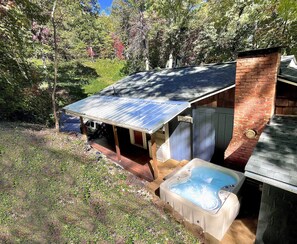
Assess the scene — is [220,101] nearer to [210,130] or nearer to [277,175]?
[210,130]

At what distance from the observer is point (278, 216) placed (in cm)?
397

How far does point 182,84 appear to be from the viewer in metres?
8.17

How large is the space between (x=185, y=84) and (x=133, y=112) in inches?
111

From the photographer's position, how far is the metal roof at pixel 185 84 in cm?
676

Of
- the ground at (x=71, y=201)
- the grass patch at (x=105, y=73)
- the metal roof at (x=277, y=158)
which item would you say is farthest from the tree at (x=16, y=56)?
the grass patch at (x=105, y=73)

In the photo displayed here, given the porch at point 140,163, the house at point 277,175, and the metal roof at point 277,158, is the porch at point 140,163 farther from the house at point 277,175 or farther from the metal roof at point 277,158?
the metal roof at point 277,158

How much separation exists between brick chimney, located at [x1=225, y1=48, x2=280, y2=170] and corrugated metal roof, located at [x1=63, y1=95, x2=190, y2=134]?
5.71ft

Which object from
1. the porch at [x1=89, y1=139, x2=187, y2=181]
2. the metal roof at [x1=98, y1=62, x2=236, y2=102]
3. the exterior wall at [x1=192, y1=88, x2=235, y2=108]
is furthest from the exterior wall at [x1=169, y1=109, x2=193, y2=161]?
the metal roof at [x1=98, y1=62, x2=236, y2=102]

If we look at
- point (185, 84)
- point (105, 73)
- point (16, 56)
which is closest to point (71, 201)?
point (185, 84)

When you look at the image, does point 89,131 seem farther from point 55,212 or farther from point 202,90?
point 202,90

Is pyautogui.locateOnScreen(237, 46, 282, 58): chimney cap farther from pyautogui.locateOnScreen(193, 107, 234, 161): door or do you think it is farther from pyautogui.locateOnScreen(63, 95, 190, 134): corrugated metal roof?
pyautogui.locateOnScreen(193, 107, 234, 161): door

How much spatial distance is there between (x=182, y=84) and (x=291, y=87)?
402 centimetres

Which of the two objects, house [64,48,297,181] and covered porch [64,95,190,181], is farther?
covered porch [64,95,190,181]

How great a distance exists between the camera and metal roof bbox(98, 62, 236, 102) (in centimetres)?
676
